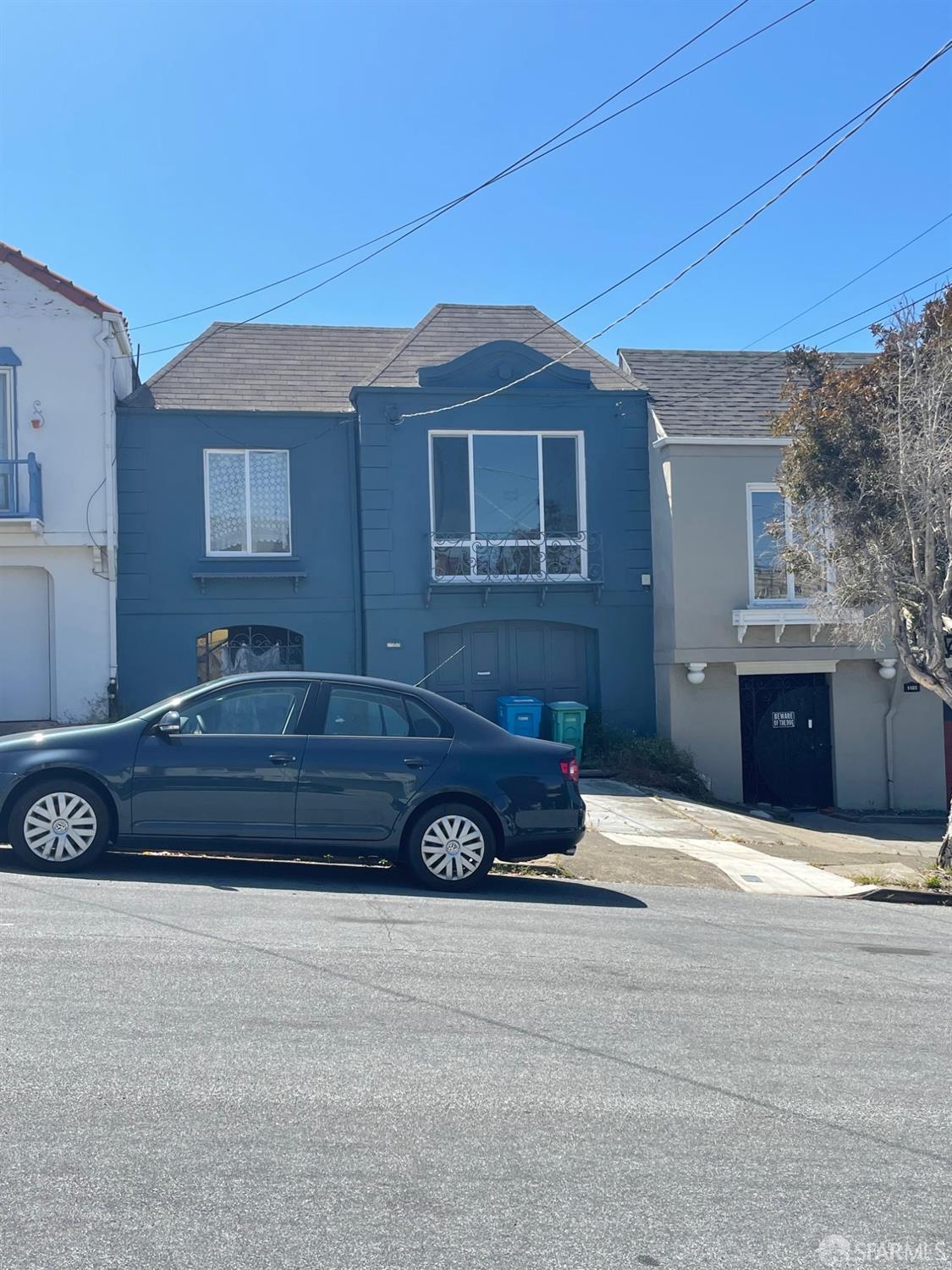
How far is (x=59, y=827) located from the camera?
27.4ft

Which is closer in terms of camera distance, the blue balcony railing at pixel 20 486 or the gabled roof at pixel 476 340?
the blue balcony railing at pixel 20 486

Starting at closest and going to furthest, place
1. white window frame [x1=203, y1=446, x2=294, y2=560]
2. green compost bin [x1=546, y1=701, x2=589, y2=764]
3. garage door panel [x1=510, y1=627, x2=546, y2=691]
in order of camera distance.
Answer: green compost bin [x1=546, y1=701, x2=589, y2=764]
white window frame [x1=203, y1=446, x2=294, y2=560]
garage door panel [x1=510, y1=627, x2=546, y2=691]

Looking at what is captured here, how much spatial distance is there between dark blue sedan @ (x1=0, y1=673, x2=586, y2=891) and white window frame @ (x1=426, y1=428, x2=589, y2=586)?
8.67m

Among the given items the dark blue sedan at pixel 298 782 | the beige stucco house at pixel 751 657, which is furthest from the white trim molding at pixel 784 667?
the dark blue sedan at pixel 298 782

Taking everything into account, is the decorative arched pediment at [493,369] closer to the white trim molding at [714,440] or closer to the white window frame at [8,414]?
the white trim molding at [714,440]

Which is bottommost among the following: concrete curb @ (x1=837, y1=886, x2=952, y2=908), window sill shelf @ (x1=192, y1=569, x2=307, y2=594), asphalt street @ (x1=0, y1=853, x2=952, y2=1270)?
concrete curb @ (x1=837, y1=886, x2=952, y2=908)

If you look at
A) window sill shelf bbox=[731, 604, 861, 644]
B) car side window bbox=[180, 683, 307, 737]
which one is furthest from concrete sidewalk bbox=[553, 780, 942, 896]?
car side window bbox=[180, 683, 307, 737]

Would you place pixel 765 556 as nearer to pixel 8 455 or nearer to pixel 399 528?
pixel 399 528

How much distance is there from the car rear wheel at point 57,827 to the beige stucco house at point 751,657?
10757 millimetres

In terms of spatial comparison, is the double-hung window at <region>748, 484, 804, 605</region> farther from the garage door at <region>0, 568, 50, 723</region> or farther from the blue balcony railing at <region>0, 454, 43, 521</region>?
the garage door at <region>0, 568, 50, 723</region>

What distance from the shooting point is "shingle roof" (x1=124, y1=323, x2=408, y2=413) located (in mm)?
17719

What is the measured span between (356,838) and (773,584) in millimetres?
10903

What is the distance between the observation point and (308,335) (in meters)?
19.8

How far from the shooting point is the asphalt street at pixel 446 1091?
3576 mm
